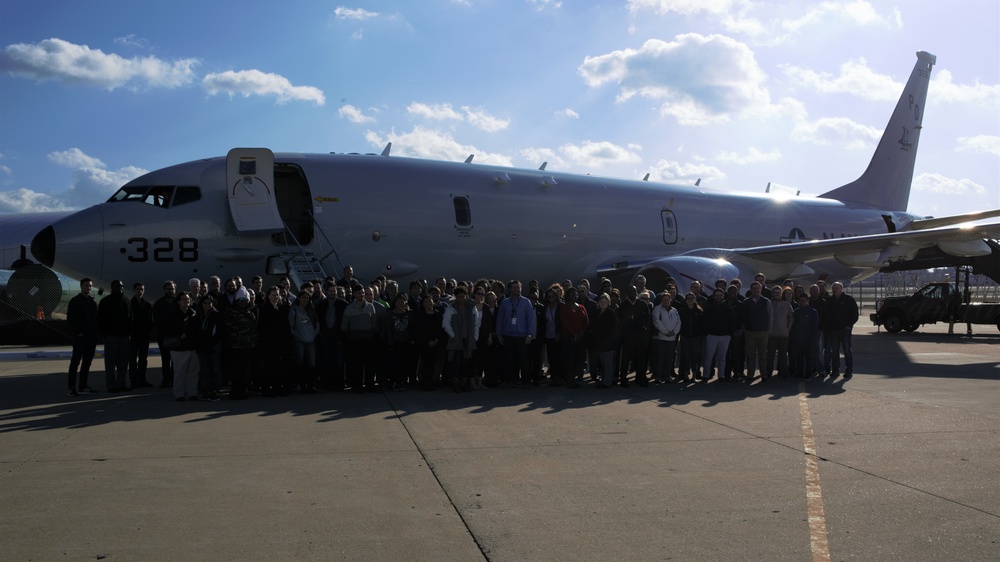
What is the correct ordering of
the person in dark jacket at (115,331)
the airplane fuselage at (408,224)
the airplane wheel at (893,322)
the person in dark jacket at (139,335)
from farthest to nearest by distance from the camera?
the airplane wheel at (893,322) < the airplane fuselage at (408,224) < the person in dark jacket at (139,335) < the person in dark jacket at (115,331)

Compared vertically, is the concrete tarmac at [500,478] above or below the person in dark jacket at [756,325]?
below

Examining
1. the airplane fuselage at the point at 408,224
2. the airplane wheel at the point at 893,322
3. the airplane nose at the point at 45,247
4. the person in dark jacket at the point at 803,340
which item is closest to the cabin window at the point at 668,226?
the airplane fuselage at the point at 408,224

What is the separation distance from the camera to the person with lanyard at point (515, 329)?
11516 mm

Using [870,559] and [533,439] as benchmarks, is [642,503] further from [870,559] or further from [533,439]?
[533,439]

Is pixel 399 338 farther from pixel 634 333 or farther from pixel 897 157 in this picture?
pixel 897 157

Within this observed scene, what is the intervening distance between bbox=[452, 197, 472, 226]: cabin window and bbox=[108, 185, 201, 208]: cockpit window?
16.3ft

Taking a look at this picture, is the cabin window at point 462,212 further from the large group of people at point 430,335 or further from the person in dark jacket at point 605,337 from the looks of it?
the person in dark jacket at point 605,337

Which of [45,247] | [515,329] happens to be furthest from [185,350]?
[45,247]

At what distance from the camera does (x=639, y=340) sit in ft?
39.2

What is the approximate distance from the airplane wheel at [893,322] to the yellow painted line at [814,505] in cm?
1798

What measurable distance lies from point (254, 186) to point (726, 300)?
27.5ft

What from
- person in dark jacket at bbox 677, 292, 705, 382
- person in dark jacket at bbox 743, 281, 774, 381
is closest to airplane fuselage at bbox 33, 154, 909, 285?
person in dark jacket at bbox 677, 292, 705, 382

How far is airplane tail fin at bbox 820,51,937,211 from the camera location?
27.0 m

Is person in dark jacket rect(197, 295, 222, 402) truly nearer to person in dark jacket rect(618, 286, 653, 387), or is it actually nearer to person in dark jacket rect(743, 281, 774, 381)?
person in dark jacket rect(618, 286, 653, 387)
